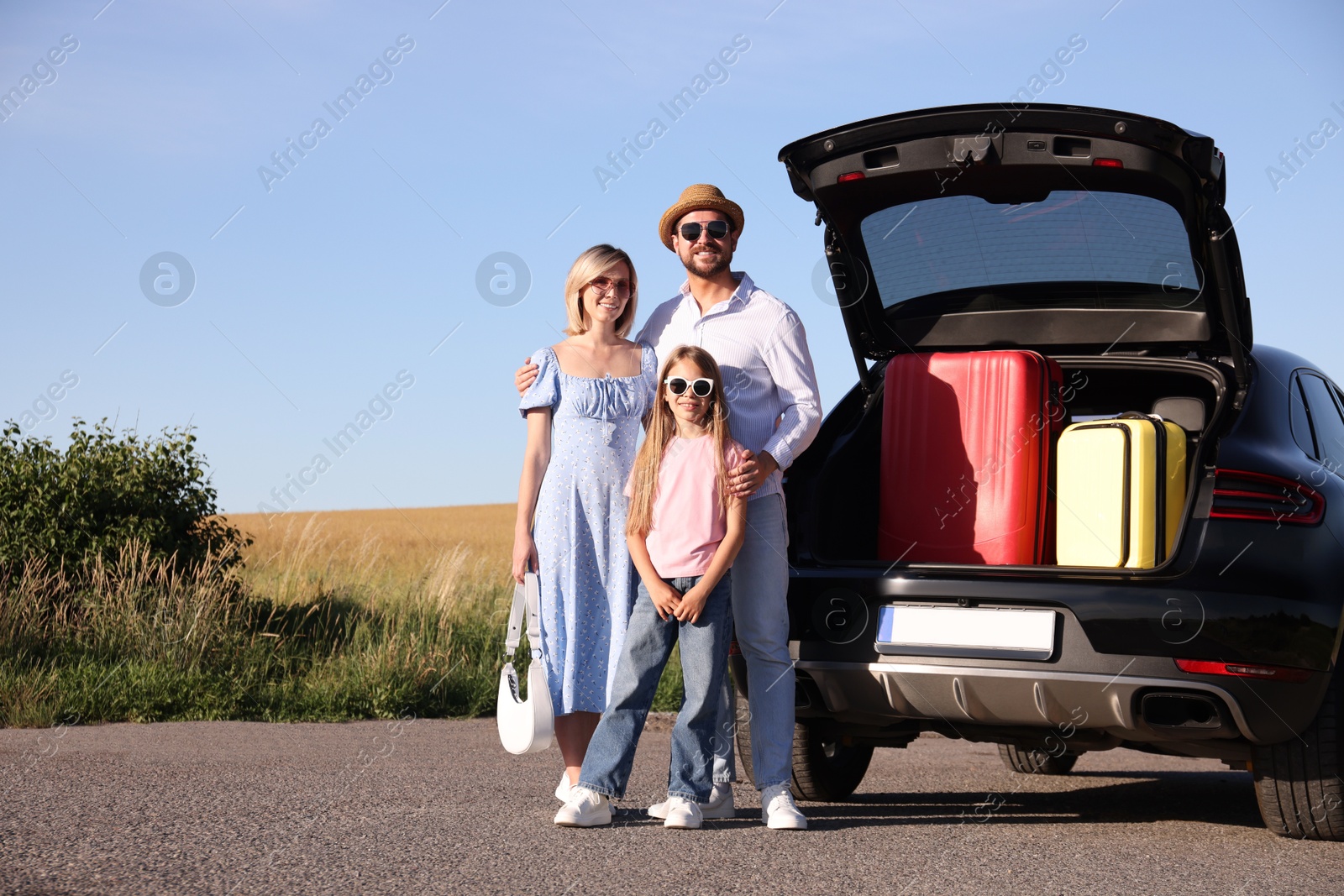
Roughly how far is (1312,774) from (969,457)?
5.00 ft

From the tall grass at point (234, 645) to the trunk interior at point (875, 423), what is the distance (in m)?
4.06

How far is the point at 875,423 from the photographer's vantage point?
5086mm

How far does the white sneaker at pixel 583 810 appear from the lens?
4145mm

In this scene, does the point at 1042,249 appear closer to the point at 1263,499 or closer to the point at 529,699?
the point at 1263,499

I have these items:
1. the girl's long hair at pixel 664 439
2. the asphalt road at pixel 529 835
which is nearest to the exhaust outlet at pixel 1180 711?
the asphalt road at pixel 529 835

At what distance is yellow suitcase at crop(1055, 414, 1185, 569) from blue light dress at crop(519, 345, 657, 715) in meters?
1.54

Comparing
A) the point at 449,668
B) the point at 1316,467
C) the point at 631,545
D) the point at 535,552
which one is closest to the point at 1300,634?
the point at 1316,467

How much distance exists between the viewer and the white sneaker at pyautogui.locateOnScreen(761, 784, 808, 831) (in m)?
4.16

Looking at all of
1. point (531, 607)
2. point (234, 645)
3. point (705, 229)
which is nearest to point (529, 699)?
point (531, 607)

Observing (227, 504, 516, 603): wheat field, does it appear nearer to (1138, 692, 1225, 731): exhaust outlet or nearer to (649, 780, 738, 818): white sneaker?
(649, 780, 738, 818): white sneaker

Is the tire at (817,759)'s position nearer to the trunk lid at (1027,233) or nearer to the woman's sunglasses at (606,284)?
the trunk lid at (1027,233)

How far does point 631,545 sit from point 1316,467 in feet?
7.42

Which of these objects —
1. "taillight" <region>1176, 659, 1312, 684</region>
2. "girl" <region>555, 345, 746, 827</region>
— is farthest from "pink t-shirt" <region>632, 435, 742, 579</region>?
"taillight" <region>1176, 659, 1312, 684</region>

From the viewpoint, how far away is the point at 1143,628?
3.87 meters
